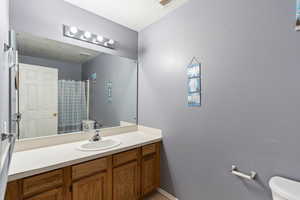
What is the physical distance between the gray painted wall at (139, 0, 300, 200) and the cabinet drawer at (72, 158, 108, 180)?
2.91 ft

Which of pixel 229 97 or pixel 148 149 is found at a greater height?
pixel 229 97

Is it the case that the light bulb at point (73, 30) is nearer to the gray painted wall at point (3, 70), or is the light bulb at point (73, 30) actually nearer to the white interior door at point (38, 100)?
the white interior door at point (38, 100)

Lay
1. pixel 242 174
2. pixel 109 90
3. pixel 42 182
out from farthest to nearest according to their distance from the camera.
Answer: pixel 109 90, pixel 242 174, pixel 42 182

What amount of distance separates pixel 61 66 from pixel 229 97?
1909mm

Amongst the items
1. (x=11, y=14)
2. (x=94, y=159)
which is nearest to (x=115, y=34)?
(x=11, y=14)

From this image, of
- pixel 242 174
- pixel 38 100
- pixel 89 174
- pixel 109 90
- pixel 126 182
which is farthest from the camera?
pixel 109 90

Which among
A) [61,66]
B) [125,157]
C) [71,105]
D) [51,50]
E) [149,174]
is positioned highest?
[51,50]

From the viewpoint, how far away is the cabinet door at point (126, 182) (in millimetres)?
1553

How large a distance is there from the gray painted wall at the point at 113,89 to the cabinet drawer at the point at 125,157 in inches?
25.2

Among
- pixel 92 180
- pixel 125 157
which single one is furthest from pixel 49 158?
pixel 125 157

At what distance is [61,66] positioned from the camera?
169 centimetres

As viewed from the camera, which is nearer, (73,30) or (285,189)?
(285,189)

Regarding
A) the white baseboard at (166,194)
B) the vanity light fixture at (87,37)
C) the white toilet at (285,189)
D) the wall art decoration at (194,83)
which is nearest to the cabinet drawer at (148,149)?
the white baseboard at (166,194)

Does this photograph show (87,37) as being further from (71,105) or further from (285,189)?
(285,189)
